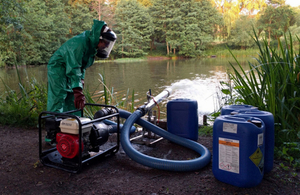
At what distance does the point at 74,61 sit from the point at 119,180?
4.73ft

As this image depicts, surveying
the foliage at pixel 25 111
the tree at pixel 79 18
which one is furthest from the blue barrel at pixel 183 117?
the tree at pixel 79 18

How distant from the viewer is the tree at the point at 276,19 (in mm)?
38656

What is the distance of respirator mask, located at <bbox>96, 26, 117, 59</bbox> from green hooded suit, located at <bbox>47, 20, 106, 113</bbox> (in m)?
0.05

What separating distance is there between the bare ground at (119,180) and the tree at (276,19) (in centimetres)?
4147

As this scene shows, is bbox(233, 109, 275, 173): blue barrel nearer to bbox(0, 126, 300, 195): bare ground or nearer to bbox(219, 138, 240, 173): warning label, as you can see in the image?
bbox(0, 126, 300, 195): bare ground

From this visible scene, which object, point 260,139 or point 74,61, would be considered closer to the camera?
point 260,139

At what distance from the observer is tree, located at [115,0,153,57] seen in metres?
39.1

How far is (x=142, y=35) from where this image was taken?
4238cm

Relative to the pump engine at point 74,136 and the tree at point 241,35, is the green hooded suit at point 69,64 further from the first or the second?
the tree at point 241,35

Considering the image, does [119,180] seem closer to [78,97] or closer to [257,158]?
[78,97]

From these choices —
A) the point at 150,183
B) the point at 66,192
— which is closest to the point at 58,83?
the point at 66,192

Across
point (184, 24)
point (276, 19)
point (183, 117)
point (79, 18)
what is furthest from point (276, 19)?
point (183, 117)

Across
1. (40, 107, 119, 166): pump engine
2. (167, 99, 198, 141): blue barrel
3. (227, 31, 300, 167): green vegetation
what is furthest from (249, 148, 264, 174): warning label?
(40, 107, 119, 166): pump engine

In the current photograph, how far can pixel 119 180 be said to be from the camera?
227 centimetres
